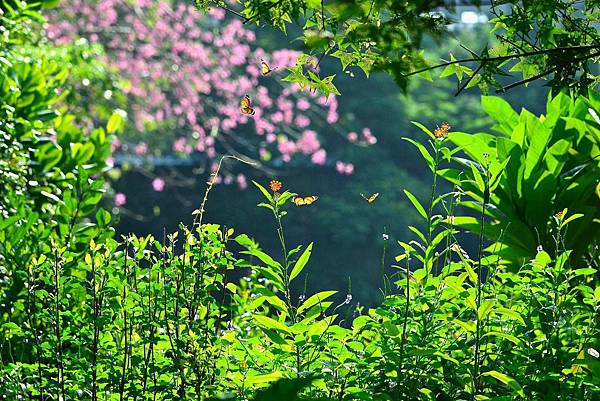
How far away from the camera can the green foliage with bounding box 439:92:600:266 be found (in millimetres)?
3518

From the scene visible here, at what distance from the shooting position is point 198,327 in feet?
8.25

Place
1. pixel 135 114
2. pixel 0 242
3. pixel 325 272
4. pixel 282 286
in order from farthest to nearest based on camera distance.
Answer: pixel 325 272
pixel 135 114
pixel 0 242
pixel 282 286

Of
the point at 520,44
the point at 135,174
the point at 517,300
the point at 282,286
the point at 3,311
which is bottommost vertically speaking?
the point at 135,174

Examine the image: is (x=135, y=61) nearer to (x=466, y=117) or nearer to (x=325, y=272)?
(x=325, y=272)

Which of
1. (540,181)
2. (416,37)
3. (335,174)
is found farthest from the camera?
(335,174)

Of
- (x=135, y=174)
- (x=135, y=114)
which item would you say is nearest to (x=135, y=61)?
(x=135, y=114)

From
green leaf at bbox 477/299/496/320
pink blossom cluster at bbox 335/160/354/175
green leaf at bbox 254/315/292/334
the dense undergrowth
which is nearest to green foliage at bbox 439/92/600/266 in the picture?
the dense undergrowth

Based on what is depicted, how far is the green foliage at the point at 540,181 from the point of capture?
352 cm

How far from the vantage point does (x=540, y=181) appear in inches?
139

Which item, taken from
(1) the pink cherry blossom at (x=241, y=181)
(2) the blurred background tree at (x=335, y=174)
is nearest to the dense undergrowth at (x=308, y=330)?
(1) the pink cherry blossom at (x=241, y=181)

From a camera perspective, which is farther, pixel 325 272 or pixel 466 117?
pixel 466 117

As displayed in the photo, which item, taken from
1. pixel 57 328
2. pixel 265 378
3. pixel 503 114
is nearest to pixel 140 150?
pixel 503 114

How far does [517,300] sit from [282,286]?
28.2 inches

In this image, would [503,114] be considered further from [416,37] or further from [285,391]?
[285,391]
